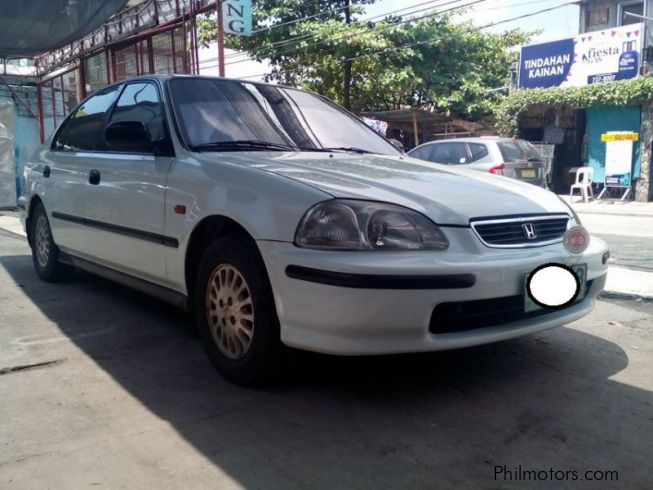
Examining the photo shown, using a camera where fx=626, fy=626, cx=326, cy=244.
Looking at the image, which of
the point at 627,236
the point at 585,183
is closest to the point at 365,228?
the point at 627,236

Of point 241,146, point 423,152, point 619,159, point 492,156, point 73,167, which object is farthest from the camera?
point 619,159

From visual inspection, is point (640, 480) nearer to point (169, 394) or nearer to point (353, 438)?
point (353, 438)

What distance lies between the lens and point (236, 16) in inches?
452

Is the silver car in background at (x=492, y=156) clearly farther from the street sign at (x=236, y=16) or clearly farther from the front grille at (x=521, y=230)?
the front grille at (x=521, y=230)

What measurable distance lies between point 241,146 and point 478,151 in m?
7.36

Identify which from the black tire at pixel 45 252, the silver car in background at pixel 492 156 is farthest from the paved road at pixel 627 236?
the black tire at pixel 45 252

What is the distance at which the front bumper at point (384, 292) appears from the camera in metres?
2.49

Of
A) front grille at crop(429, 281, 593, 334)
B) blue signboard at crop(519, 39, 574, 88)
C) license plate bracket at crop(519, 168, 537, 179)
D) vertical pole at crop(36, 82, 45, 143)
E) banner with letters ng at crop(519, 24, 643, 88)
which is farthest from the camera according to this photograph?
vertical pole at crop(36, 82, 45, 143)

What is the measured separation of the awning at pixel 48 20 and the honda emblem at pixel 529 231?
8241mm

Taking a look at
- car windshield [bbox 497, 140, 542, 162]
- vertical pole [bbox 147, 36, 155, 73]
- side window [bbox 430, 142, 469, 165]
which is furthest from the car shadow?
vertical pole [bbox 147, 36, 155, 73]

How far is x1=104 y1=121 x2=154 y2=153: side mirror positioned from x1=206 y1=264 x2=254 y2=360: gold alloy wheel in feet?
3.20

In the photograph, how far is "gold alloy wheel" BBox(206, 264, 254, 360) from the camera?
2.94 m

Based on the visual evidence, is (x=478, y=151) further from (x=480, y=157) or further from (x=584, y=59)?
(x=584, y=59)

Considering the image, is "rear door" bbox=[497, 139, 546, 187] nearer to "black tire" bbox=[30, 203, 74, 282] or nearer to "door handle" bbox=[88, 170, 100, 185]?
"black tire" bbox=[30, 203, 74, 282]
